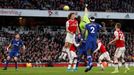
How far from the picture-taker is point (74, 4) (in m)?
53.5

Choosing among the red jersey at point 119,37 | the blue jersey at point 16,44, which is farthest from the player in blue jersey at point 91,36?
the blue jersey at point 16,44

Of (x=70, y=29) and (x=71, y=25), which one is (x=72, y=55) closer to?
(x=70, y=29)

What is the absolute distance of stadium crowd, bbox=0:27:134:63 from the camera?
46.7m

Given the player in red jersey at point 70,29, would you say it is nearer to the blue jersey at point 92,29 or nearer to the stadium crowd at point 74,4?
the blue jersey at point 92,29

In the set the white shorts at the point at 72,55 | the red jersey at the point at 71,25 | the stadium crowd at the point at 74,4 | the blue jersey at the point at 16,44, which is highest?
the stadium crowd at the point at 74,4

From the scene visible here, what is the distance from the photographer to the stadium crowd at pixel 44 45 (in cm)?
4669

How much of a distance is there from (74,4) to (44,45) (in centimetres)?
652

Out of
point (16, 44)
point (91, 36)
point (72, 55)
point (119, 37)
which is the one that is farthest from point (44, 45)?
point (91, 36)

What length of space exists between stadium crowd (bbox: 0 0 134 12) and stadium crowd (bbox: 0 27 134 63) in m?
2.78

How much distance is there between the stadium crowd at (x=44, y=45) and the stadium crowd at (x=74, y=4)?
278cm

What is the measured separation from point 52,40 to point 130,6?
34.0 ft

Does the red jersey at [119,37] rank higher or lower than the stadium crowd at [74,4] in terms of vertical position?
lower

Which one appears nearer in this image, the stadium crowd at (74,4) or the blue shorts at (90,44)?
the blue shorts at (90,44)

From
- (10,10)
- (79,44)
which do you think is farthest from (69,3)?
(79,44)
